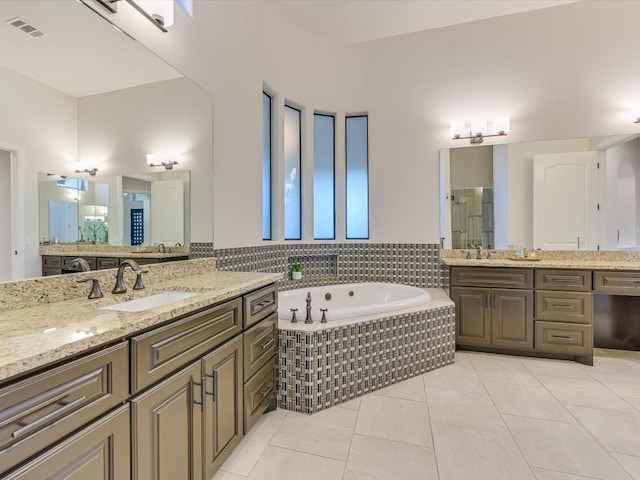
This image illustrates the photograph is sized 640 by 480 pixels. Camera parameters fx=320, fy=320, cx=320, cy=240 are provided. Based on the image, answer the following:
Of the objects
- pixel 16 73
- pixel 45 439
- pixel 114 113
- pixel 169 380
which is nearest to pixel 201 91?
pixel 114 113

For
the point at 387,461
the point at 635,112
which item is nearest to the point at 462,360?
the point at 387,461

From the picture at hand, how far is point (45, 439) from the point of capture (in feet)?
2.43

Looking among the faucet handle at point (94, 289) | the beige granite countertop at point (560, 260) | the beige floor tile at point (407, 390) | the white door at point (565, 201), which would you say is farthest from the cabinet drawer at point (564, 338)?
the faucet handle at point (94, 289)

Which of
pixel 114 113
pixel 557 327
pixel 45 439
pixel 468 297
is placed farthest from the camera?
pixel 468 297

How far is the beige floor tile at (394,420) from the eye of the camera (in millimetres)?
1856

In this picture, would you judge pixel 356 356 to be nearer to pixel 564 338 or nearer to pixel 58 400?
pixel 58 400

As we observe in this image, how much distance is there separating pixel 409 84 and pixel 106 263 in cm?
346

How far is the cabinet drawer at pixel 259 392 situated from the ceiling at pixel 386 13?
3286 mm

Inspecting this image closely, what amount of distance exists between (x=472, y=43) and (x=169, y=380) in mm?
4069

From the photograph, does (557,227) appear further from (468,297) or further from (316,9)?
(316,9)

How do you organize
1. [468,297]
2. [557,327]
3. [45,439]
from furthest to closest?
1. [468,297]
2. [557,327]
3. [45,439]

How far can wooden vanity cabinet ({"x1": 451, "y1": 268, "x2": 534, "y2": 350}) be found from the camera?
2.93 m

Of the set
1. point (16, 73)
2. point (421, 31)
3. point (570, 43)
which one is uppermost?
point (421, 31)

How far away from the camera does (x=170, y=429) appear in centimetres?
114
